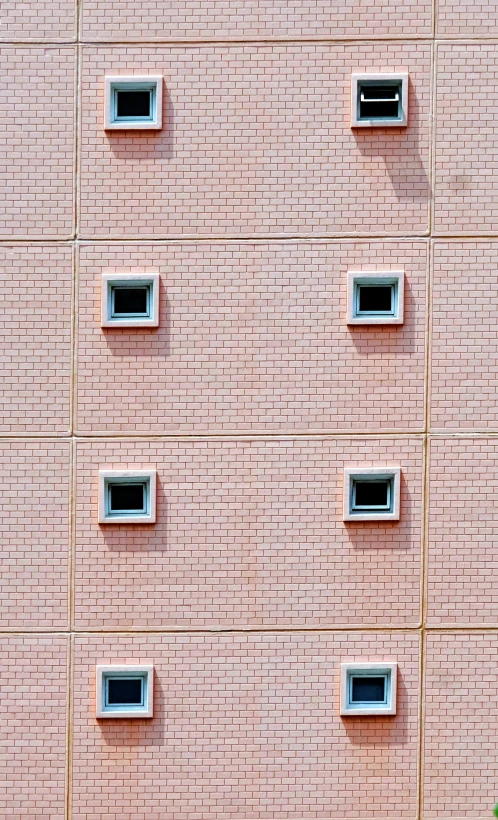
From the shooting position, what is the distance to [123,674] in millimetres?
9469

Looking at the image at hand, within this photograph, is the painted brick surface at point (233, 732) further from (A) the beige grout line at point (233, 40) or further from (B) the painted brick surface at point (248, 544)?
(A) the beige grout line at point (233, 40)

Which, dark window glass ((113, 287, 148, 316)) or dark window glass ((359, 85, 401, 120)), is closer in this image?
dark window glass ((359, 85, 401, 120))

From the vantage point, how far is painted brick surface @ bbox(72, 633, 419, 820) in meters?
9.48

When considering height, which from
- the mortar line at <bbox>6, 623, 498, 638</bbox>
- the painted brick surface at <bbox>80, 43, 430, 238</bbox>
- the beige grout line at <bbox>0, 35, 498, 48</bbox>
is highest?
the beige grout line at <bbox>0, 35, 498, 48</bbox>

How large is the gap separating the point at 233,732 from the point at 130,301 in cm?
390

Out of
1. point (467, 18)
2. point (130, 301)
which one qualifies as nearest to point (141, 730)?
point (130, 301)

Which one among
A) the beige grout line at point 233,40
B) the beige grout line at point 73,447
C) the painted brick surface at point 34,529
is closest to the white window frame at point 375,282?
the beige grout line at point 233,40

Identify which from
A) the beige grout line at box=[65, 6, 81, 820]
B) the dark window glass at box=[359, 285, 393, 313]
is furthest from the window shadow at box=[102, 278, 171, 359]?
the dark window glass at box=[359, 285, 393, 313]

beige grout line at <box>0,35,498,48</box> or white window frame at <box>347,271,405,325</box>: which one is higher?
beige grout line at <box>0,35,498,48</box>

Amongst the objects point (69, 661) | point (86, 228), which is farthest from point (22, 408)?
point (69, 661)

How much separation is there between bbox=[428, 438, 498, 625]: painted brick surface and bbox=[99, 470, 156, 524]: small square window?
248 cm

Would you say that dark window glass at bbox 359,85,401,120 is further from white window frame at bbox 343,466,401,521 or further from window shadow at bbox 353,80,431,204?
white window frame at bbox 343,466,401,521

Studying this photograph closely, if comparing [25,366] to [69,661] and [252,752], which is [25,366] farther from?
[252,752]

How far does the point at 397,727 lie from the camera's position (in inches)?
376
